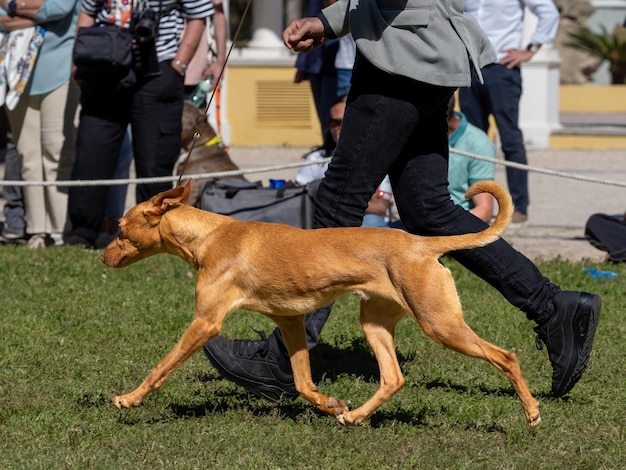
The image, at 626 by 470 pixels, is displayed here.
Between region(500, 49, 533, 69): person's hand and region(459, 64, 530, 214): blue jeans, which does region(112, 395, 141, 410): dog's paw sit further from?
region(500, 49, 533, 69): person's hand

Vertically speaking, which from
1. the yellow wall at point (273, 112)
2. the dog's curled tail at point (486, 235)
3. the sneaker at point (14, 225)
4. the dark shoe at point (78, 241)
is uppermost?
the dog's curled tail at point (486, 235)

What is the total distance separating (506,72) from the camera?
29.4 ft

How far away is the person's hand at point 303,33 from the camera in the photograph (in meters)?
4.35

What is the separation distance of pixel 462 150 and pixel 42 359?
11.7ft

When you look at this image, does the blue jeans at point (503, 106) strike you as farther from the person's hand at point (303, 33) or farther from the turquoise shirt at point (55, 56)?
the person's hand at point (303, 33)

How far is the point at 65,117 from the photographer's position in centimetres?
834

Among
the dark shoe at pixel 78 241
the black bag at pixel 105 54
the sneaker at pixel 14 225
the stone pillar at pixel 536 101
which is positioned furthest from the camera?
the stone pillar at pixel 536 101

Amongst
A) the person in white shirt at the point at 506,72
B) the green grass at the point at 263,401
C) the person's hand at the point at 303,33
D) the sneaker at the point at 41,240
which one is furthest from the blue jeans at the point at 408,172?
the person in white shirt at the point at 506,72

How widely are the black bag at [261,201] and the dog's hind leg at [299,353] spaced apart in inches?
125

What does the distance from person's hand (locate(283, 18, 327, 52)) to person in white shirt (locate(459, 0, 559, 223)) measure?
4.65 meters

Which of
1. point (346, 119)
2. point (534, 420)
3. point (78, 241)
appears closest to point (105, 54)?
point (78, 241)

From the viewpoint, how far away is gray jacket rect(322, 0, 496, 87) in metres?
4.32

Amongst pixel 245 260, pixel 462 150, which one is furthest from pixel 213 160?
pixel 245 260

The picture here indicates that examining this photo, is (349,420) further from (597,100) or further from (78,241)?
(597,100)
